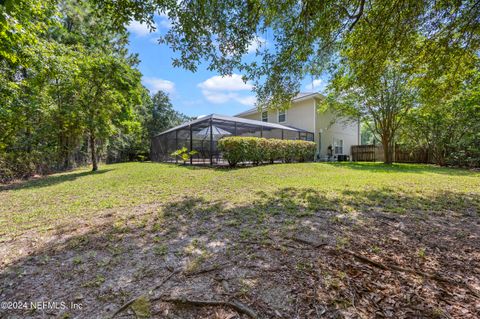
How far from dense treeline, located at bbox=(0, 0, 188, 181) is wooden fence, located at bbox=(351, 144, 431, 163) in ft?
59.5

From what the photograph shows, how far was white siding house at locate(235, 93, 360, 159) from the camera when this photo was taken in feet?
55.3

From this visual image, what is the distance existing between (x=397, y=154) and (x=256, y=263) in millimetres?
18398

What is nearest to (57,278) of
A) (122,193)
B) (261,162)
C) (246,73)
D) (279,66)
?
(122,193)

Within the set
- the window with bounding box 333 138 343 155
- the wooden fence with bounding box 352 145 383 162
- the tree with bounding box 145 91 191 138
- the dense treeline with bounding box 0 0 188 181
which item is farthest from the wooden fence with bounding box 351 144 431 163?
the tree with bounding box 145 91 191 138

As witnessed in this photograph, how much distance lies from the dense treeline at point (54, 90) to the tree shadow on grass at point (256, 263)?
3793mm

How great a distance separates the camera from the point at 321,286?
1.71 meters

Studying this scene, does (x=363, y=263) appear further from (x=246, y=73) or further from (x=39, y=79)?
(x=39, y=79)

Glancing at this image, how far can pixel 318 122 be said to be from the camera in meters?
17.2

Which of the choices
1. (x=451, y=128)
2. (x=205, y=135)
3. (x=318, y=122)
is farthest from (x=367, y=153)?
(x=205, y=135)

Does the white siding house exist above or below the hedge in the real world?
above

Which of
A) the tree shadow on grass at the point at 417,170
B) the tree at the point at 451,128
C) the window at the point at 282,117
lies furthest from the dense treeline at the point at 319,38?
the window at the point at 282,117

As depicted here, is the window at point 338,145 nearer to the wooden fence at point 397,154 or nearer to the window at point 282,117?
the wooden fence at point 397,154

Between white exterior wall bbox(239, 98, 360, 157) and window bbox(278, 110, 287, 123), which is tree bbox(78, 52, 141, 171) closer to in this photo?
white exterior wall bbox(239, 98, 360, 157)

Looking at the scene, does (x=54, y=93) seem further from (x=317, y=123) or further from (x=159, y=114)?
(x=317, y=123)
